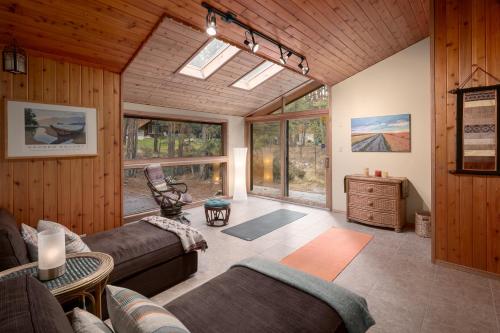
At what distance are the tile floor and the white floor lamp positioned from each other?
2111 millimetres

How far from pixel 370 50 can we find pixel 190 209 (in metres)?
4.51

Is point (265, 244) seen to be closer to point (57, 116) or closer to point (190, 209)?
point (190, 209)

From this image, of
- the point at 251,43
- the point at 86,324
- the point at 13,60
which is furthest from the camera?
the point at 251,43

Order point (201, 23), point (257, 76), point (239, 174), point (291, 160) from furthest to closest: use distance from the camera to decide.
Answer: point (239, 174) < point (291, 160) < point (257, 76) < point (201, 23)

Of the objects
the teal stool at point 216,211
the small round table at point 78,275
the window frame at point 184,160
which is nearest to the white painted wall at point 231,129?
the window frame at point 184,160

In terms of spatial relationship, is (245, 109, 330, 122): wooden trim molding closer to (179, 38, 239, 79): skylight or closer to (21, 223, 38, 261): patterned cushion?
(179, 38, 239, 79): skylight

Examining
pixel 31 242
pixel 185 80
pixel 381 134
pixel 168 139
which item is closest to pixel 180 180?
pixel 168 139

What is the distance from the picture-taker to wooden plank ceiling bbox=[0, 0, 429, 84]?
2.50 metres

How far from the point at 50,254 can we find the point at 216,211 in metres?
3.19

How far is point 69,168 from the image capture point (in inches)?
123

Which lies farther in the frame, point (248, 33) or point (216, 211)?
point (216, 211)

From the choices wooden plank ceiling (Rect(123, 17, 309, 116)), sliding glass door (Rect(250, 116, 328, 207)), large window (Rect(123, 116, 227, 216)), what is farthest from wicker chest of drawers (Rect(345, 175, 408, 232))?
large window (Rect(123, 116, 227, 216))

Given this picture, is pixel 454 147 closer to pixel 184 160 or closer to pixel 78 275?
pixel 78 275

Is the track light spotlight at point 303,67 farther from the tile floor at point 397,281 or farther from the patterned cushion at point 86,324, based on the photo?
the patterned cushion at point 86,324
